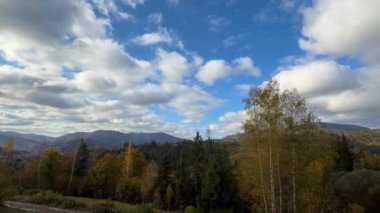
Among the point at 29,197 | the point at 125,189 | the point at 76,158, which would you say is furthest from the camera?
the point at 76,158

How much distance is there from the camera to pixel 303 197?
2775 centimetres

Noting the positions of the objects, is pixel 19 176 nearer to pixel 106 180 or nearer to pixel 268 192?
pixel 106 180

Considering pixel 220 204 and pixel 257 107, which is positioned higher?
pixel 257 107

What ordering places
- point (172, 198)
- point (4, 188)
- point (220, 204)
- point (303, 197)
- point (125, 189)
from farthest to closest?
point (125, 189) → point (172, 198) → point (220, 204) → point (4, 188) → point (303, 197)

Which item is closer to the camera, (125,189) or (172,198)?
(172,198)

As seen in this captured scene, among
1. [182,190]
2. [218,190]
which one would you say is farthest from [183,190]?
[218,190]

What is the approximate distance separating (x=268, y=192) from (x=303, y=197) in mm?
2998

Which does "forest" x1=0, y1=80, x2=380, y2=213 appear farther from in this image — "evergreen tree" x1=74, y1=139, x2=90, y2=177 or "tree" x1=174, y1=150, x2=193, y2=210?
"evergreen tree" x1=74, y1=139, x2=90, y2=177

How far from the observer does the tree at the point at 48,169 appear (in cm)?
6388

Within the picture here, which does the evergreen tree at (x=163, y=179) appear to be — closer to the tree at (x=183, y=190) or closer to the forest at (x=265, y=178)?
the forest at (x=265, y=178)

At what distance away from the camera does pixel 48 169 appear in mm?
64562

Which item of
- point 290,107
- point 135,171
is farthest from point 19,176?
point 290,107

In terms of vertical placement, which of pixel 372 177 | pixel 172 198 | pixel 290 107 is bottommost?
pixel 172 198

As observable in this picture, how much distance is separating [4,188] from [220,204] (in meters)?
20.0
